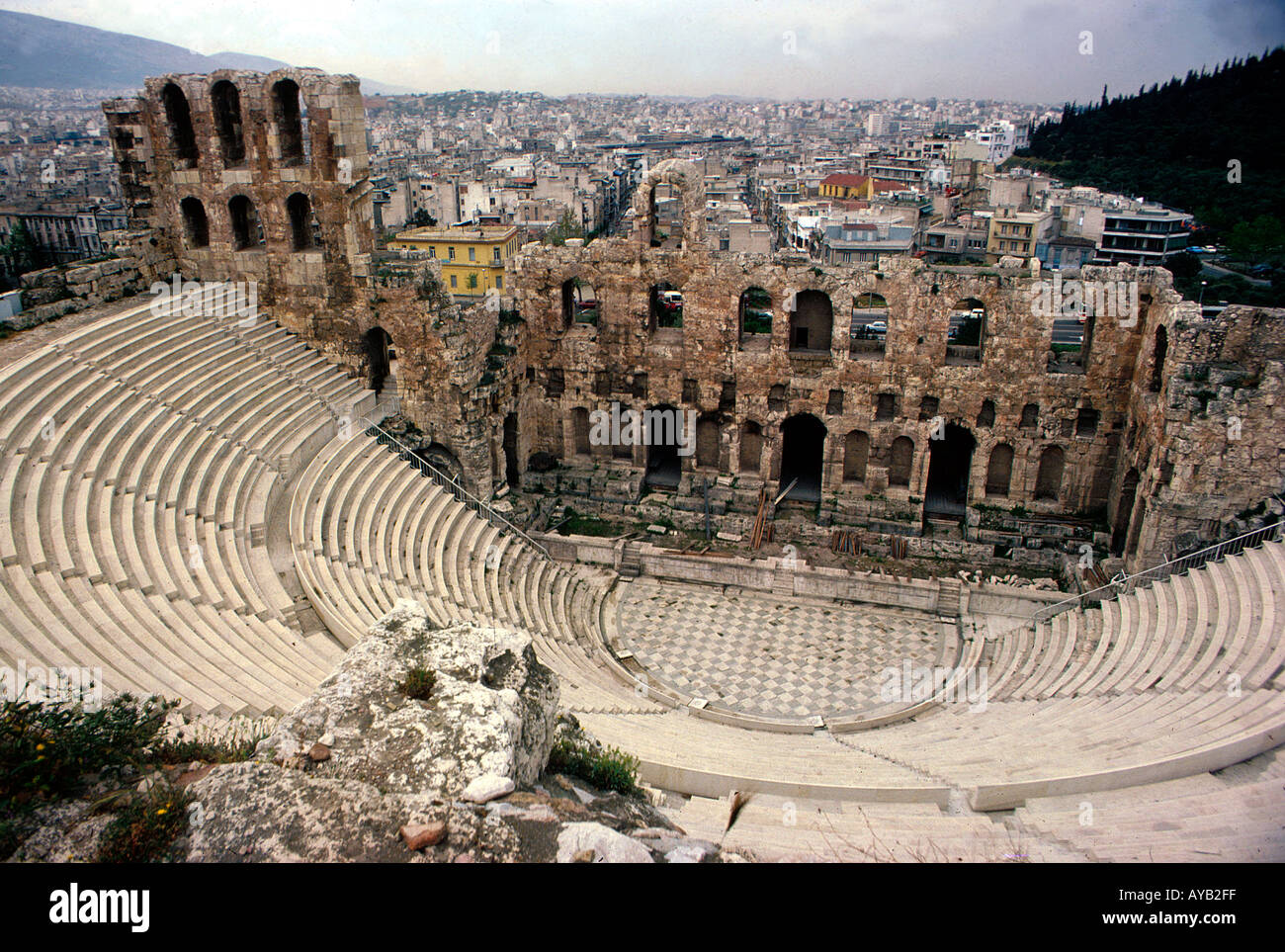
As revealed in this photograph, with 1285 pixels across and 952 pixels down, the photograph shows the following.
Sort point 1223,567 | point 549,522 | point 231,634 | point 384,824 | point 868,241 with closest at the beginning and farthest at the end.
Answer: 1. point 384,824
2. point 231,634
3. point 1223,567
4. point 549,522
5. point 868,241

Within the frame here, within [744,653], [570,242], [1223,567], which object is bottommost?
[744,653]

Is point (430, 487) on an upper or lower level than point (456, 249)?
lower

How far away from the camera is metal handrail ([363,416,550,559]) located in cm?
2155

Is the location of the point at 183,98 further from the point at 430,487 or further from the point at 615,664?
the point at 615,664

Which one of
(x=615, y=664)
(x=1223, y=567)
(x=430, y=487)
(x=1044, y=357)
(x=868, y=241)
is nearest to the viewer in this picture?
(x=1223, y=567)

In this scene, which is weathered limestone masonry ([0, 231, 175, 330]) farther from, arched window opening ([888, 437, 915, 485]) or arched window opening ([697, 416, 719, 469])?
arched window opening ([888, 437, 915, 485])

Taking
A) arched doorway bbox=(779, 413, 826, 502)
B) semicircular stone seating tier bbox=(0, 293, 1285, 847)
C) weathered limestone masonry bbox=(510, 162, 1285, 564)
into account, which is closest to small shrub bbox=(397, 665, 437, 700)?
semicircular stone seating tier bbox=(0, 293, 1285, 847)

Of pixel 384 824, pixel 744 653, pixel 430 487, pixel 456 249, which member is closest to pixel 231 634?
pixel 384 824

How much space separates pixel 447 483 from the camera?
74.1ft

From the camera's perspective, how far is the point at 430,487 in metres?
20.7

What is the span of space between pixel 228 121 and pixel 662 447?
15.9 meters

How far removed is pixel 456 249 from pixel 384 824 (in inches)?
2053

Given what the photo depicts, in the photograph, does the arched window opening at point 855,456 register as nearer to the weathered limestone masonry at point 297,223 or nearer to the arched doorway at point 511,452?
the arched doorway at point 511,452

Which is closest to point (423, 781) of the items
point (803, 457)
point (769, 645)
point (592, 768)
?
point (592, 768)
